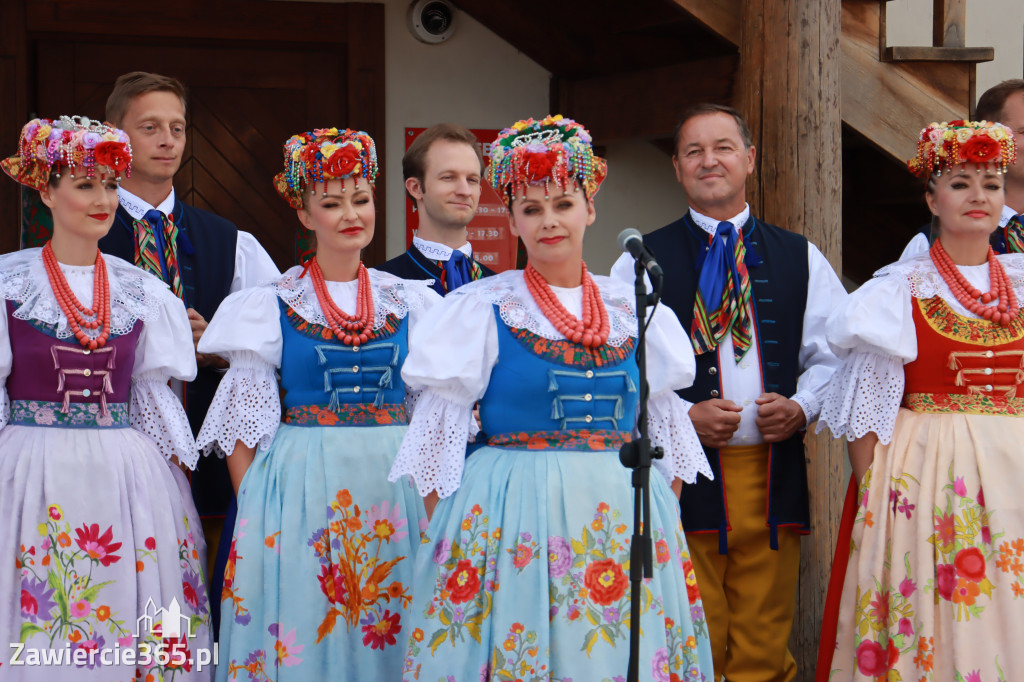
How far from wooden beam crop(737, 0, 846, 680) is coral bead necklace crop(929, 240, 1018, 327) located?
3.03 feet

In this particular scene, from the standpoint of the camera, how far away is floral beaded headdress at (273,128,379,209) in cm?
334

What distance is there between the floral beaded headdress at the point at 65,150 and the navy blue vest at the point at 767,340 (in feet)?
5.50

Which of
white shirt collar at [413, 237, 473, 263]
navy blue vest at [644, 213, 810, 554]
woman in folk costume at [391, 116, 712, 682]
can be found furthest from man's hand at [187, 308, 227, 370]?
navy blue vest at [644, 213, 810, 554]

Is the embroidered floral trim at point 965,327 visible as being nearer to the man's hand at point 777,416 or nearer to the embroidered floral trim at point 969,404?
the embroidered floral trim at point 969,404

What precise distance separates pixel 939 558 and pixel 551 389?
120cm

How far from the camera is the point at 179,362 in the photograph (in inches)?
129

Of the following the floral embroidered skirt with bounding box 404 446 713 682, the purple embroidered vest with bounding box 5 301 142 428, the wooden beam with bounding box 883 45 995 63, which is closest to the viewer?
the floral embroidered skirt with bounding box 404 446 713 682

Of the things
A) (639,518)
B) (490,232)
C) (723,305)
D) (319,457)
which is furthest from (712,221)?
(490,232)

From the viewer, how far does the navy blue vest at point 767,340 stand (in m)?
3.67

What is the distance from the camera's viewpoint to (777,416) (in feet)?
11.9

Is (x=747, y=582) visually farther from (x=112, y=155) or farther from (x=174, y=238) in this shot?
(x=112, y=155)

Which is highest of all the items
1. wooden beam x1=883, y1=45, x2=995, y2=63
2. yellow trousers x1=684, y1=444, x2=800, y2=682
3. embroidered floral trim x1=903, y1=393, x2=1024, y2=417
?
wooden beam x1=883, y1=45, x2=995, y2=63

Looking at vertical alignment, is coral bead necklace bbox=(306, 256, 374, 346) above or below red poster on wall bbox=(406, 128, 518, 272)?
below

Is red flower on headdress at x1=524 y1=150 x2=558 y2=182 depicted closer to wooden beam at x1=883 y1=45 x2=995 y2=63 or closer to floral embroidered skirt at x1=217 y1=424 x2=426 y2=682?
floral embroidered skirt at x1=217 y1=424 x2=426 y2=682
